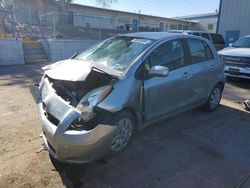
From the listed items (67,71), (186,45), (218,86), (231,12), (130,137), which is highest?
(231,12)

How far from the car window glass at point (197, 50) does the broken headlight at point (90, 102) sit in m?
2.20

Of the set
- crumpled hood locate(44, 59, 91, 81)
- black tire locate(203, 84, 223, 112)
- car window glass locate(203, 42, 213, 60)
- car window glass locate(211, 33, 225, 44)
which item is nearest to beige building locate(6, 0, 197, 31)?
car window glass locate(211, 33, 225, 44)

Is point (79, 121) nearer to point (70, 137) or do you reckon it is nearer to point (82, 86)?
point (70, 137)

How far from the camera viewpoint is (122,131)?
3.42 metres

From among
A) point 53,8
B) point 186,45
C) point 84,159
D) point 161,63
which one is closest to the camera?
point 84,159

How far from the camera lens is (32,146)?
380 cm

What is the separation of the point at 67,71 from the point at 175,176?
1.91 meters

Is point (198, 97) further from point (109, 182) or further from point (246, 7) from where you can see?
point (246, 7)

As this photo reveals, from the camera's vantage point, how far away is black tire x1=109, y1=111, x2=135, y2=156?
3.23 m

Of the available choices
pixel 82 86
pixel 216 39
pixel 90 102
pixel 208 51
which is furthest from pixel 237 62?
pixel 90 102

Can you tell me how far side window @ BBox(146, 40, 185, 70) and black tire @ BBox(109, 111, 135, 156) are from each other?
3.00ft

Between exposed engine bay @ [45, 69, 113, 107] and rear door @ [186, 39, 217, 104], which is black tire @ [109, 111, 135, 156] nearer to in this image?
exposed engine bay @ [45, 69, 113, 107]

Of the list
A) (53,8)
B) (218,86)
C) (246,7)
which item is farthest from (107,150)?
(53,8)

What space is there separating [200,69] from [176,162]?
206 centimetres
